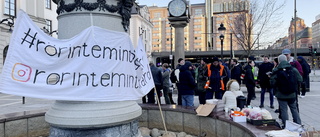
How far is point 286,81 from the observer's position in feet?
18.7

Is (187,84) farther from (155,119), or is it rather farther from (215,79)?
(155,119)

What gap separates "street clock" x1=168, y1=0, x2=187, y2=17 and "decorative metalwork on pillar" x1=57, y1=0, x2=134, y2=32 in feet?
32.5

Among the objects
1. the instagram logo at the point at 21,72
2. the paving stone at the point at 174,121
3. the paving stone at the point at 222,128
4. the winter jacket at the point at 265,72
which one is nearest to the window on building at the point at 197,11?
the winter jacket at the point at 265,72

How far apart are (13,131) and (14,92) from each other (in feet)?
6.55

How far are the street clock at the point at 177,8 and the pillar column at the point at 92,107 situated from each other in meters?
9.93

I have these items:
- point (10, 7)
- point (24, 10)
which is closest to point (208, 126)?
point (10, 7)

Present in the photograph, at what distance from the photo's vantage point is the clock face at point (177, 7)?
14312mm

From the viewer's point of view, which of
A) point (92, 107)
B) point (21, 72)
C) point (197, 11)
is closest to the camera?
point (21, 72)

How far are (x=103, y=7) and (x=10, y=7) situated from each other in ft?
74.6

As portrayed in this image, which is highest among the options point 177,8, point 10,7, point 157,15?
point 157,15

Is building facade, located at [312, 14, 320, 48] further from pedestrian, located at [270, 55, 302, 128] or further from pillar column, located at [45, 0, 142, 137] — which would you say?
pillar column, located at [45, 0, 142, 137]

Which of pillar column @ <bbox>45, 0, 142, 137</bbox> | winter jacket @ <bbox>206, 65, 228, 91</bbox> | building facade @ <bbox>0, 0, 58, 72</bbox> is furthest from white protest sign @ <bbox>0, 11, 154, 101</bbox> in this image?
building facade @ <bbox>0, 0, 58, 72</bbox>

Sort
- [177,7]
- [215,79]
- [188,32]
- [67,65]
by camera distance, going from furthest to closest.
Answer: [188,32], [177,7], [215,79], [67,65]

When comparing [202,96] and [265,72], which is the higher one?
[265,72]
